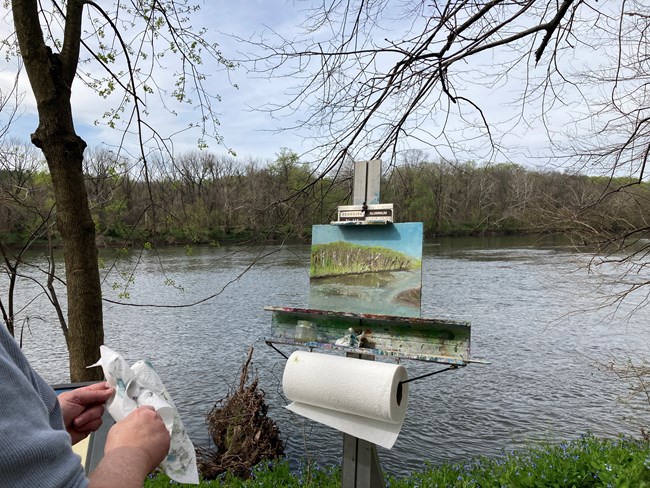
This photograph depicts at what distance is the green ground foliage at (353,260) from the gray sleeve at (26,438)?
1.96 m

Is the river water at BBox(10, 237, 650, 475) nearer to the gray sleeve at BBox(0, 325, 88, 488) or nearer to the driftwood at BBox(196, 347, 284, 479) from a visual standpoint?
the driftwood at BBox(196, 347, 284, 479)

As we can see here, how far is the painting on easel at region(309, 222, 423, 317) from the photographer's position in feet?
8.31

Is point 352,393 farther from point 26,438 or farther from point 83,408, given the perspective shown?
point 26,438

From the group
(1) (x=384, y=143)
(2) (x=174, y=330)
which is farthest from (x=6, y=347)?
(2) (x=174, y=330)

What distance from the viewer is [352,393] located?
216 cm

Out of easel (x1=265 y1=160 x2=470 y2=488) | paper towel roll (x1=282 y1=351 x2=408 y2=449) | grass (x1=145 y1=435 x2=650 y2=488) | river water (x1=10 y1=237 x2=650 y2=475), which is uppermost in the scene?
easel (x1=265 y1=160 x2=470 y2=488)

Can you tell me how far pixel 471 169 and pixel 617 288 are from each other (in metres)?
10.9

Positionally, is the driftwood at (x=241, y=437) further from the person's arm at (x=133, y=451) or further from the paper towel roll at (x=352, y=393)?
the person's arm at (x=133, y=451)

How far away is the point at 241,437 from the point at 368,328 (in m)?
2.81

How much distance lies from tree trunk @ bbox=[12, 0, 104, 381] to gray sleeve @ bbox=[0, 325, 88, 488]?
2.59 m

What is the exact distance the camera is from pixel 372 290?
2.66m

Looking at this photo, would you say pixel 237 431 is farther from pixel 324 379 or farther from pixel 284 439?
pixel 324 379

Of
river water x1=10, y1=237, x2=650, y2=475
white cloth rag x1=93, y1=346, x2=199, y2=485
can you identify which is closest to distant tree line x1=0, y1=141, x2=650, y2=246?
river water x1=10, y1=237, x2=650, y2=475

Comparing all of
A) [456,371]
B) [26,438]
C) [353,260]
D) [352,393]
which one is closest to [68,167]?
[353,260]
